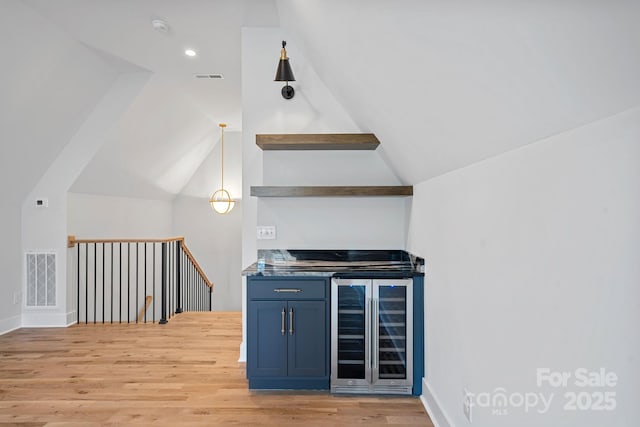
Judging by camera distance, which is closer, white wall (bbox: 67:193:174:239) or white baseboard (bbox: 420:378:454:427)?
white baseboard (bbox: 420:378:454:427)

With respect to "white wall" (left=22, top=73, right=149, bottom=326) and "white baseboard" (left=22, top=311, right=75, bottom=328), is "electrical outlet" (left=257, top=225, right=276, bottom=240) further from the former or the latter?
"white baseboard" (left=22, top=311, right=75, bottom=328)

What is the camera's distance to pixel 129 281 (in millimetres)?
6305

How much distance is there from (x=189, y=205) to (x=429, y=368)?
7.01 m

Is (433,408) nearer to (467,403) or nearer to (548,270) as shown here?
(467,403)

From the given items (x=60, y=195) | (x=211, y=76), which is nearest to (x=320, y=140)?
(x=211, y=76)

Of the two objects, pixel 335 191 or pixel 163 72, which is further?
pixel 163 72

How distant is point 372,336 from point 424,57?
6.72 ft

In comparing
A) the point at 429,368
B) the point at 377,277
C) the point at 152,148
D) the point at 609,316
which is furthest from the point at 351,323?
the point at 152,148

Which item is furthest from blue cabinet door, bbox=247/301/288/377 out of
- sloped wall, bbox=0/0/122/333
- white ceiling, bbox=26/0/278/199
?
sloped wall, bbox=0/0/122/333

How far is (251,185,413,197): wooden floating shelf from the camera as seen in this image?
318 cm

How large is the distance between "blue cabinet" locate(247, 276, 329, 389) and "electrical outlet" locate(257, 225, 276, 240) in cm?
65

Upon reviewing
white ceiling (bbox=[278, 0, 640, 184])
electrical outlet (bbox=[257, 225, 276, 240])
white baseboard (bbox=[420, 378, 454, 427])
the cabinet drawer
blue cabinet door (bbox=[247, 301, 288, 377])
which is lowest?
white baseboard (bbox=[420, 378, 454, 427])

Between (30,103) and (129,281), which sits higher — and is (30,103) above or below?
above

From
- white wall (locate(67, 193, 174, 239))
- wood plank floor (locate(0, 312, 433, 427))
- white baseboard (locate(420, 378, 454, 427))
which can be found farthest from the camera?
white wall (locate(67, 193, 174, 239))
